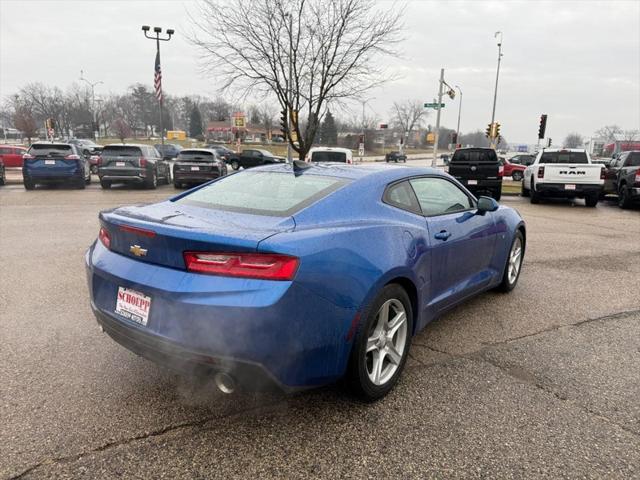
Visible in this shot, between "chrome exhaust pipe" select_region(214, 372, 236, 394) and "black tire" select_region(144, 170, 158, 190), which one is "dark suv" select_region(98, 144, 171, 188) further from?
"chrome exhaust pipe" select_region(214, 372, 236, 394)

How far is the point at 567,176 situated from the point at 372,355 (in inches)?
505

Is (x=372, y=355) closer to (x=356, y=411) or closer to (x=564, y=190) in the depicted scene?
(x=356, y=411)

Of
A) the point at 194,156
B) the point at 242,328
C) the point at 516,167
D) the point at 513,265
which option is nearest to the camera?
the point at 242,328

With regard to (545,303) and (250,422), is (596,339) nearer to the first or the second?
(545,303)

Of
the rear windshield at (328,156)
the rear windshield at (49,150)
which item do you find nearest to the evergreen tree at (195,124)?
the rear windshield at (49,150)

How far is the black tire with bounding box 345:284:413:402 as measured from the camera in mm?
2490

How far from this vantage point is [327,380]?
2.40 metres

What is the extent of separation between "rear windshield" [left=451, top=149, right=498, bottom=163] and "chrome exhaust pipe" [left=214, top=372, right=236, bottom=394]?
14206mm

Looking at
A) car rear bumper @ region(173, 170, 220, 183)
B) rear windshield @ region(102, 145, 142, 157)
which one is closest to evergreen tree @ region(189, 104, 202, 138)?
car rear bumper @ region(173, 170, 220, 183)

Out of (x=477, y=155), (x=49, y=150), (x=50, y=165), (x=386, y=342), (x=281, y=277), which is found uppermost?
(x=477, y=155)

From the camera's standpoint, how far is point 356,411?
104 inches

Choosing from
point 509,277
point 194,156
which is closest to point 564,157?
point 509,277

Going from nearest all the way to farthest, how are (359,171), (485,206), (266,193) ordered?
(266,193)
(359,171)
(485,206)

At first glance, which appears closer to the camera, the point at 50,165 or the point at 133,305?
the point at 133,305
